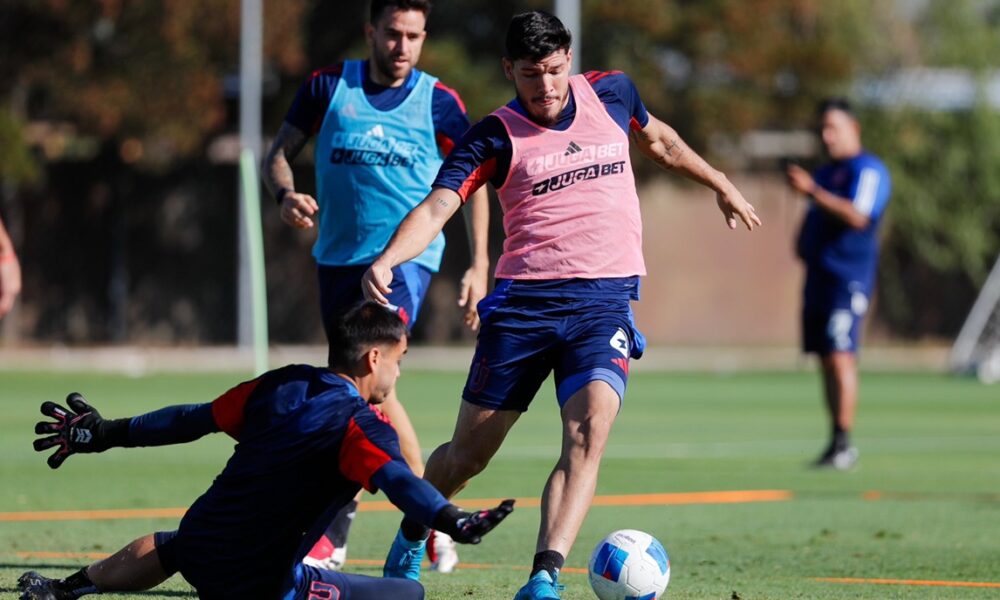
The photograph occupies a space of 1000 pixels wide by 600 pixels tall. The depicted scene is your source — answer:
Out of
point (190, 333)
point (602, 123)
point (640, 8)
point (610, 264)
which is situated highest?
point (640, 8)

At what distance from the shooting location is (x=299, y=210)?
7.64 metres

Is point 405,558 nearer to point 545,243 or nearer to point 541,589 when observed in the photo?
point 541,589

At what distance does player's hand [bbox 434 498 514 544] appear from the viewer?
5.02 meters

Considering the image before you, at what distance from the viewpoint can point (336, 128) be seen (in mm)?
8469

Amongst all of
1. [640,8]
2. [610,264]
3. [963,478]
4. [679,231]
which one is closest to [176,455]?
[963,478]

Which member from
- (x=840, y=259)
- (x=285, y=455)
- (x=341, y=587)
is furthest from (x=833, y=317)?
(x=285, y=455)

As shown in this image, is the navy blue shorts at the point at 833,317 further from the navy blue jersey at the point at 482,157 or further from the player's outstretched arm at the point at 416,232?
the player's outstretched arm at the point at 416,232

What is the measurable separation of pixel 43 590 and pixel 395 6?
3293mm

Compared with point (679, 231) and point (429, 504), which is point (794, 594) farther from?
point (679, 231)

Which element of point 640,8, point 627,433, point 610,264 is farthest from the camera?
point 640,8

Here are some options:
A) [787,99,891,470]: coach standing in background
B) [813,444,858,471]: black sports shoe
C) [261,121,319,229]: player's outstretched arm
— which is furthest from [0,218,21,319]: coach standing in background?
[813,444,858,471]: black sports shoe

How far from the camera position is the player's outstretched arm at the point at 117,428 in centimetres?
585

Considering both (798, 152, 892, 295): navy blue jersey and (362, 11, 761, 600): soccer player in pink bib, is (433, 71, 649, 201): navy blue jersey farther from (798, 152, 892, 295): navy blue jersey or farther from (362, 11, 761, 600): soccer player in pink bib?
(798, 152, 892, 295): navy blue jersey

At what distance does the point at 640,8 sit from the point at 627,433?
17.8 meters
